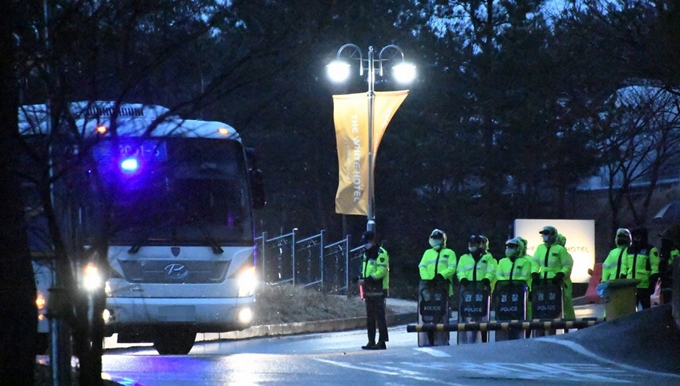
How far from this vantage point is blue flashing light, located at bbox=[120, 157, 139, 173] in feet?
20.6

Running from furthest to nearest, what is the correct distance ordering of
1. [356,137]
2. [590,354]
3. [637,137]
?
[637,137]
[356,137]
[590,354]

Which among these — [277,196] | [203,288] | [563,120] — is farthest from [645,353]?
[277,196]

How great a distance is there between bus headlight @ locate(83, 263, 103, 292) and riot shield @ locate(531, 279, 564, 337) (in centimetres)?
1152

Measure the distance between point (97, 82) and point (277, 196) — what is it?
35456 mm

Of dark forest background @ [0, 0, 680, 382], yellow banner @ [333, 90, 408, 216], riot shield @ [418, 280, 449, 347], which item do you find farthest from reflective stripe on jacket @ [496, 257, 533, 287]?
yellow banner @ [333, 90, 408, 216]

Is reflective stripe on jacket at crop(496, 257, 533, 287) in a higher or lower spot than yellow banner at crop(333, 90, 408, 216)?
lower

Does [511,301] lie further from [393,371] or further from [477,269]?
[393,371]

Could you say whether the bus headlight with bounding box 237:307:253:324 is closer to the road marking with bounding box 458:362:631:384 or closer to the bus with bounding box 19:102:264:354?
the bus with bounding box 19:102:264:354

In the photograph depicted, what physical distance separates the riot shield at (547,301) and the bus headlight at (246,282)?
190 inches

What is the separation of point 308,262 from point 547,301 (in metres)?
12.1

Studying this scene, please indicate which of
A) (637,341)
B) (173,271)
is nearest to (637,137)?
(637,341)

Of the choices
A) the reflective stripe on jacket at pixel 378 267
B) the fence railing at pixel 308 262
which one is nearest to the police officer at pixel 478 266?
the reflective stripe on jacket at pixel 378 267

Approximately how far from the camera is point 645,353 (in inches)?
533

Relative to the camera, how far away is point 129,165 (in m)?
6.28
